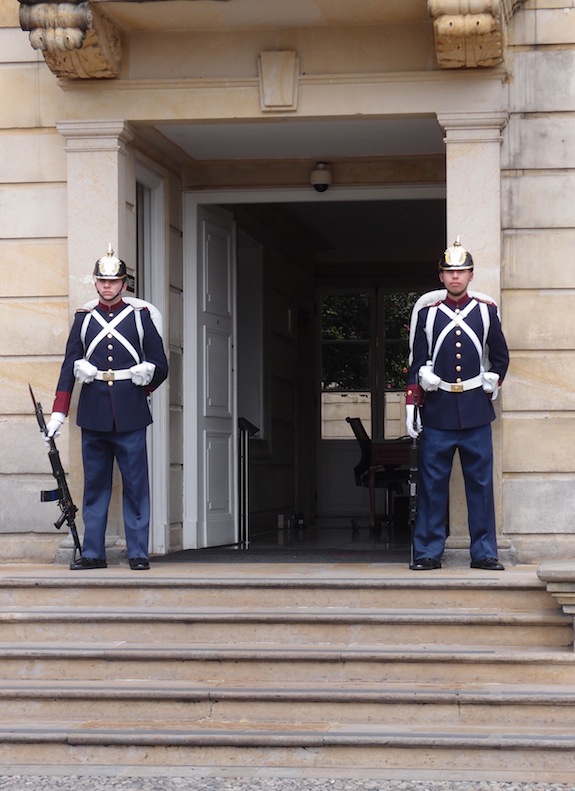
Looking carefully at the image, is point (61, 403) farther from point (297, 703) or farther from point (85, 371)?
point (297, 703)

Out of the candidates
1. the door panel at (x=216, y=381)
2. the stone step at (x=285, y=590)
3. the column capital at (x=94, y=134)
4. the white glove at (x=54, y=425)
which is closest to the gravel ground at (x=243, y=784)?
the stone step at (x=285, y=590)

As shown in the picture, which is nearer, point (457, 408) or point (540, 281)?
point (457, 408)

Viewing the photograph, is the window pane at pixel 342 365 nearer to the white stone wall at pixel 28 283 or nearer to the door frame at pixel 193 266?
the door frame at pixel 193 266

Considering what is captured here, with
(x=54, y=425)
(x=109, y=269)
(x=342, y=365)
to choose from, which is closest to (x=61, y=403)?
(x=54, y=425)

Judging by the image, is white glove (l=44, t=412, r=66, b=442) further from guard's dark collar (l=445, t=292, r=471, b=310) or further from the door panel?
guard's dark collar (l=445, t=292, r=471, b=310)

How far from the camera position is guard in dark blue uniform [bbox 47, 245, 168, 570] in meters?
8.09

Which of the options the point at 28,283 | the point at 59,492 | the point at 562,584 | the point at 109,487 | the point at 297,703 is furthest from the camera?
the point at 28,283

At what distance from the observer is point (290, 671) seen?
6551 mm

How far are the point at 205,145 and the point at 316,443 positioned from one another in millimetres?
7644

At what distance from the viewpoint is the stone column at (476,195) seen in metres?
8.30

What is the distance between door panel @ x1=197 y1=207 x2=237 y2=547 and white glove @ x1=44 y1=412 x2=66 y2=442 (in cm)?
198

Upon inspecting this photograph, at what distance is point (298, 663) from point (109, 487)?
6.78ft

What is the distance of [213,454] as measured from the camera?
1023cm

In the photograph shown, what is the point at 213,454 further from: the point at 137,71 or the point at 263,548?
the point at 137,71
